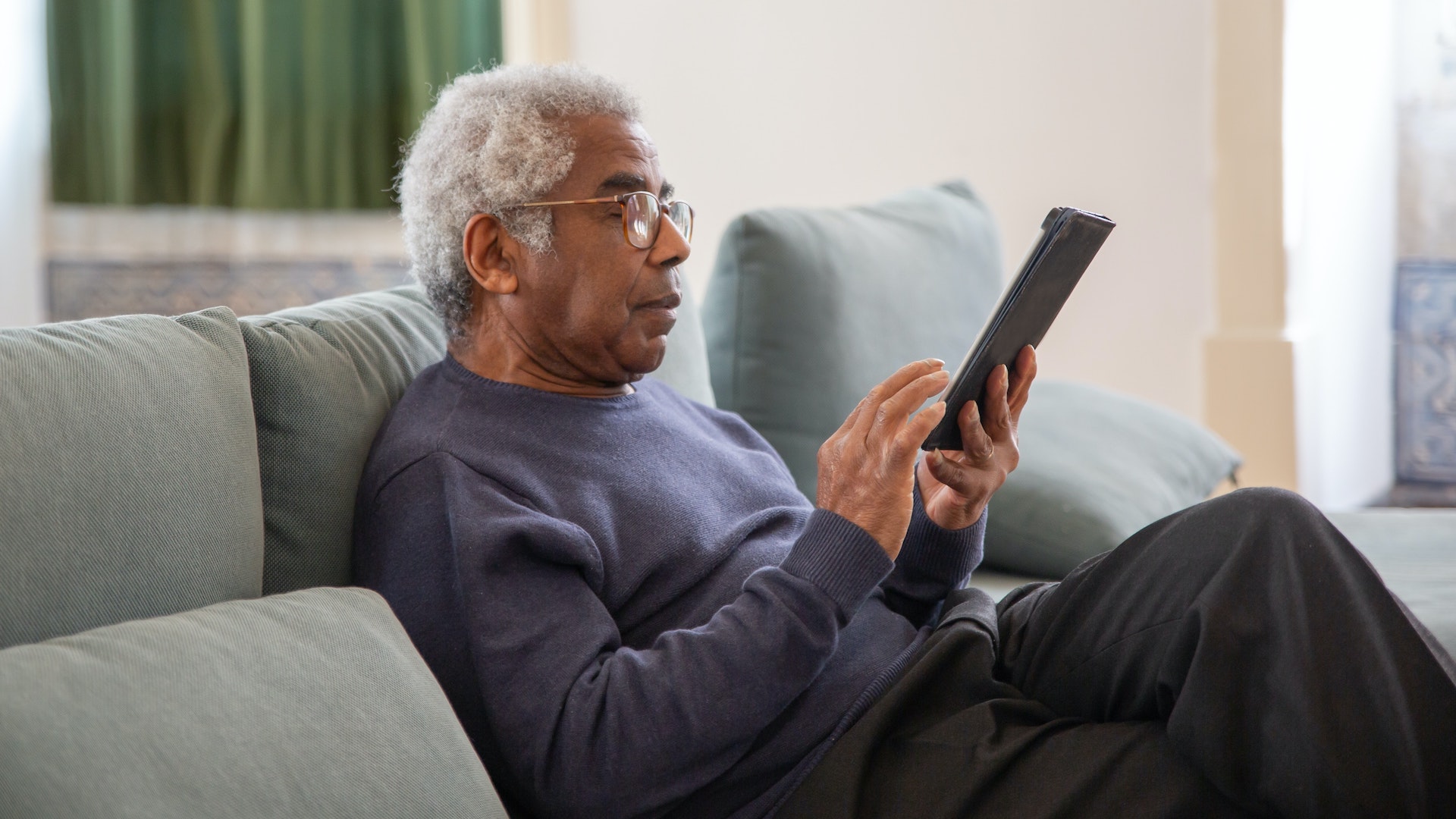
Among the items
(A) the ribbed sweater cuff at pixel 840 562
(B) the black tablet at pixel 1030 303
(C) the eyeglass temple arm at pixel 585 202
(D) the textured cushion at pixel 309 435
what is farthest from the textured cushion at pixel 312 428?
(B) the black tablet at pixel 1030 303

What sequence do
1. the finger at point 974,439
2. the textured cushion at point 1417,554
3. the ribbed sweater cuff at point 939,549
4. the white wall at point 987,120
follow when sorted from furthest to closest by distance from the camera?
the white wall at point 987,120, the textured cushion at point 1417,554, the ribbed sweater cuff at point 939,549, the finger at point 974,439

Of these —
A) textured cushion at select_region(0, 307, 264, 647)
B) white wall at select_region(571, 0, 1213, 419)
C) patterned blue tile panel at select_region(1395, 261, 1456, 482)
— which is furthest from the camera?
patterned blue tile panel at select_region(1395, 261, 1456, 482)

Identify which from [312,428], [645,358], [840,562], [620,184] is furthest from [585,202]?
[840,562]

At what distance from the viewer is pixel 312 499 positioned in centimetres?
115

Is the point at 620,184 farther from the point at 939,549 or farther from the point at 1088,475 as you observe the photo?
the point at 1088,475

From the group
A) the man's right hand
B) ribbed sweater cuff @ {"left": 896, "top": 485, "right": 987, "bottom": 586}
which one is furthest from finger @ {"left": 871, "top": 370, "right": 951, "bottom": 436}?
ribbed sweater cuff @ {"left": 896, "top": 485, "right": 987, "bottom": 586}

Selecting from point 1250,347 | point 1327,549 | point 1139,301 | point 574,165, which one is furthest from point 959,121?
point 1327,549

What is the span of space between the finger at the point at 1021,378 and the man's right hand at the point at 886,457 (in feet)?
0.60

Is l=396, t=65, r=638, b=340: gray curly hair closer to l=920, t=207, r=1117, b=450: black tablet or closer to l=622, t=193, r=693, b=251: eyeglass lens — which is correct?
l=622, t=193, r=693, b=251: eyeglass lens

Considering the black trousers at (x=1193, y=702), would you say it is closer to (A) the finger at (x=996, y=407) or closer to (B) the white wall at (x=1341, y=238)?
(A) the finger at (x=996, y=407)

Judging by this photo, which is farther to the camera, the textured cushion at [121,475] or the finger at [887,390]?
the finger at [887,390]

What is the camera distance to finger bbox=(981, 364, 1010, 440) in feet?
4.07

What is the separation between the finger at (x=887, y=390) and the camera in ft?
3.65

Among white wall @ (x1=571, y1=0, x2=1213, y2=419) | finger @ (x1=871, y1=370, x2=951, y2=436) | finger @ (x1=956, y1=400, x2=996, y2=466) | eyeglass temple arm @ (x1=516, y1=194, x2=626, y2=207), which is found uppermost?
white wall @ (x1=571, y1=0, x2=1213, y2=419)
